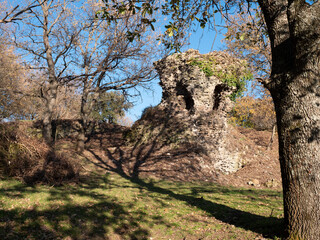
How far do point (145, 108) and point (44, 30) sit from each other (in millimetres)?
9167

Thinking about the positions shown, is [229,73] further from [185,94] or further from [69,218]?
[69,218]

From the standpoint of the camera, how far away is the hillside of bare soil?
484 inches

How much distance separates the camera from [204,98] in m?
15.6

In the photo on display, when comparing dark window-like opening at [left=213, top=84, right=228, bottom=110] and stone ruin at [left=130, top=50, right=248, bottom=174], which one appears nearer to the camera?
stone ruin at [left=130, top=50, right=248, bottom=174]

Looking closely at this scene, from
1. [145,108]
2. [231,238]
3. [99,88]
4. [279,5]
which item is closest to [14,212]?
[231,238]

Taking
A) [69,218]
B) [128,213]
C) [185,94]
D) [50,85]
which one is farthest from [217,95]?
[69,218]

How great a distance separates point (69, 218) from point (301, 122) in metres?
5.74

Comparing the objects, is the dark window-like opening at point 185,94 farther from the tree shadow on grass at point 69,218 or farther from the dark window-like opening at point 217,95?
the tree shadow on grass at point 69,218

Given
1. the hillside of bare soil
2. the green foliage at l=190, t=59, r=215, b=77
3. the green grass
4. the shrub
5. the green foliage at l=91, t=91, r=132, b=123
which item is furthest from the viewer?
the green foliage at l=91, t=91, r=132, b=123

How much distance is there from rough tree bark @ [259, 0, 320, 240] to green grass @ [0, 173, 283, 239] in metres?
0.84

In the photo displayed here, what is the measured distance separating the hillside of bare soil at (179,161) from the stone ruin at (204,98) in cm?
84

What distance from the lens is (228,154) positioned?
47.8ft

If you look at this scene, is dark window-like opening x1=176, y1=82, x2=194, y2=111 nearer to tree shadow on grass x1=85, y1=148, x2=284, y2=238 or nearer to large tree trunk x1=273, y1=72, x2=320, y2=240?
tree shadow on grass x1=85, y1=148, x2=284, y2=238

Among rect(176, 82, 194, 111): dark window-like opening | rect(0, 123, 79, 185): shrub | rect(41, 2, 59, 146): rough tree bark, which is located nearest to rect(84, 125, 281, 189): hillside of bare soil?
rect(41, 2, 59, 146): rough tree bark
